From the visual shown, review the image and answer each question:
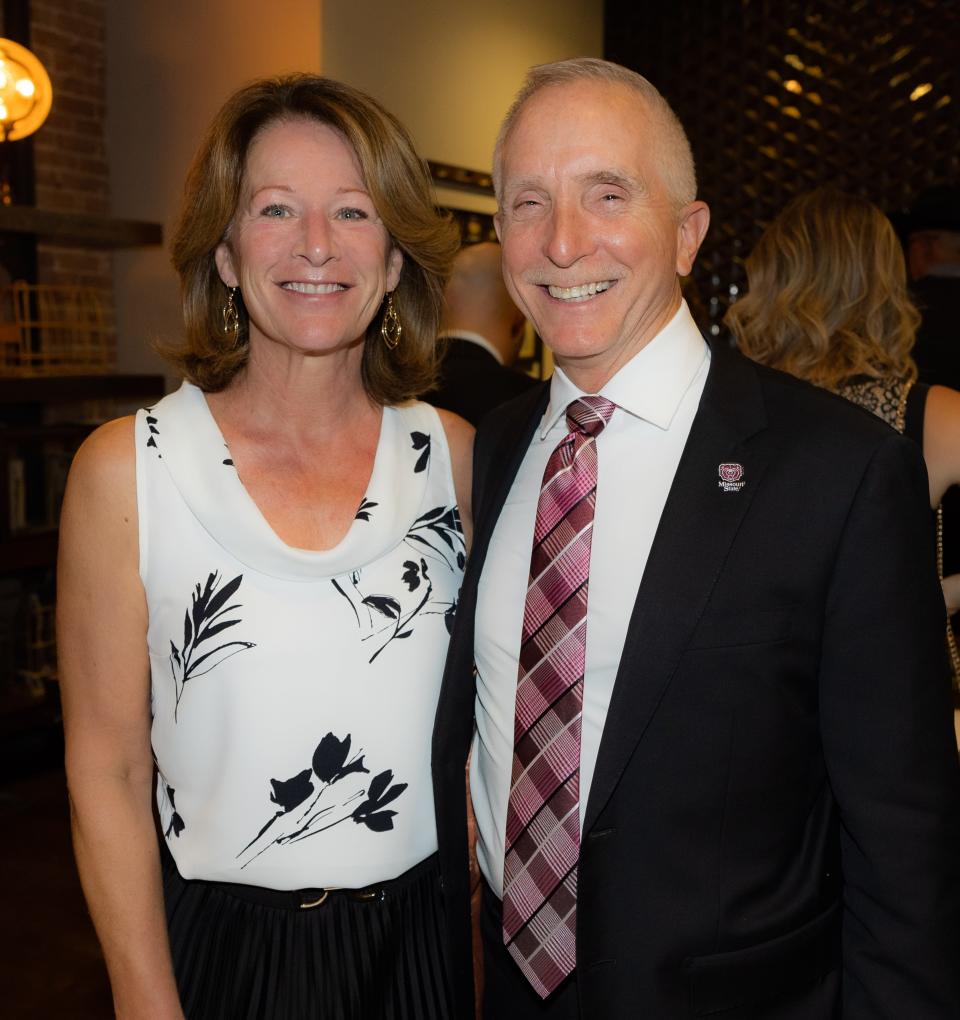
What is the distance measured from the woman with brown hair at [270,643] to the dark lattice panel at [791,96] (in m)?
4.05

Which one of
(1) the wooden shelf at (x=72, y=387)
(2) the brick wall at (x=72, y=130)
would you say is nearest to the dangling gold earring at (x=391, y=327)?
(1) the wooden shelf at (x=72, y=387)

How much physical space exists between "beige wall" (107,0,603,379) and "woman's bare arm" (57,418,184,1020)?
3292mm

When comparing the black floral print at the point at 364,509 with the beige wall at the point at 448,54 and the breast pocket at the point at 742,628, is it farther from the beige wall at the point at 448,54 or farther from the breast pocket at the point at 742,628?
the beige wall at the point at 448,54

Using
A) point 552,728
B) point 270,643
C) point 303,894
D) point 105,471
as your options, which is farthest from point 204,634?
point 552,728

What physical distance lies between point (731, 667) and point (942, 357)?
7.05ft

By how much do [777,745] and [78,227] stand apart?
376 centimetres

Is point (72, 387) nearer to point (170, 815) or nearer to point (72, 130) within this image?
point (72, 130)

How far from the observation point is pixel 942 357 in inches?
122

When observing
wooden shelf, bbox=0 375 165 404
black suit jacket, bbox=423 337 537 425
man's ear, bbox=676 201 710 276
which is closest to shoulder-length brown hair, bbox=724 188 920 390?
black suit jacket, bbox=423 337 537 425

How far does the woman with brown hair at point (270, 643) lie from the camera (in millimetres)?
1550

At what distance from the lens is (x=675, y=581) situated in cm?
131

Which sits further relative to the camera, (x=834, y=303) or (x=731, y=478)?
(x=834, y=303)

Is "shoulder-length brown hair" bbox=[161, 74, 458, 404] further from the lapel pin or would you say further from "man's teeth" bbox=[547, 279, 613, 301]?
the lapel pin

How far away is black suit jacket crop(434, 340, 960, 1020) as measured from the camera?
1.28 meters
